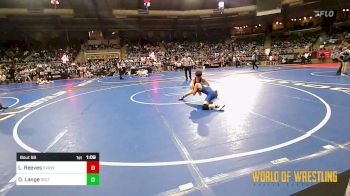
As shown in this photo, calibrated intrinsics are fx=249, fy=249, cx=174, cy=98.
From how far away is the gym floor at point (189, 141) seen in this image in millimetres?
3760

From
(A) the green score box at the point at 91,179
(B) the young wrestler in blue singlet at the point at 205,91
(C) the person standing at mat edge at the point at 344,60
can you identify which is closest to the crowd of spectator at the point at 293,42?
(C) the person standing at mat edge at the point at 344,60

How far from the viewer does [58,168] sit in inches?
109

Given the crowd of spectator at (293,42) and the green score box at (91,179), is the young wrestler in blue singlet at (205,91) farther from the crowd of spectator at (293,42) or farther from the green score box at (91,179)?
the crowd of spectator at (293,42)

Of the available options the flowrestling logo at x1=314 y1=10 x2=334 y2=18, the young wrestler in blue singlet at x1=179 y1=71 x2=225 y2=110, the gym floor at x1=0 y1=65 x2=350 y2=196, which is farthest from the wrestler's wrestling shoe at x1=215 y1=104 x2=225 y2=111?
the flowrestling logo at x1=314 y1=10 x2=334 y2=18

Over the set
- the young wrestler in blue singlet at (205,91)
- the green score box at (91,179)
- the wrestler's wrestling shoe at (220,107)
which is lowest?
the green score box at (91,179)

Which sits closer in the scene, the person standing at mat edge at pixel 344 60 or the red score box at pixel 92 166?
the red score box at pixel 92 166

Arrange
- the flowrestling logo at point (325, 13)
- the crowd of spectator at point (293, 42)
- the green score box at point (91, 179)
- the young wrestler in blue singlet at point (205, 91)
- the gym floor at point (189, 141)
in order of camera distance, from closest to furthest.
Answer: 1. the green score box at point (91, 179)
2. the gym floor at point (189, 141)
3. the young wrestler in blue singlet at point (205, 91)
4. the flowrestling logo at point (325, 13)
5. the crowd of spectator at point (293, 42)

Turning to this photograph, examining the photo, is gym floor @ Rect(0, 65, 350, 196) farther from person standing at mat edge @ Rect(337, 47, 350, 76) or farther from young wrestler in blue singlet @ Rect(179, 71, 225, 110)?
person standing at mat edge @ Rect(337, 47, 350, 76)

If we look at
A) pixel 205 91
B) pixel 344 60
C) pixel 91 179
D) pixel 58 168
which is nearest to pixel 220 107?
Answer: pixel 205 91

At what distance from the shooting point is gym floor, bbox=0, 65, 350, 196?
A: 12.3ft

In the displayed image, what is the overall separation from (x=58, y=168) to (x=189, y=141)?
3.13 metres

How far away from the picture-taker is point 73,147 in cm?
541

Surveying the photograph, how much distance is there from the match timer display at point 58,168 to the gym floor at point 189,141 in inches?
33.7

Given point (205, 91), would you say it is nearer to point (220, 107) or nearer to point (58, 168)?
point (220, 107)
